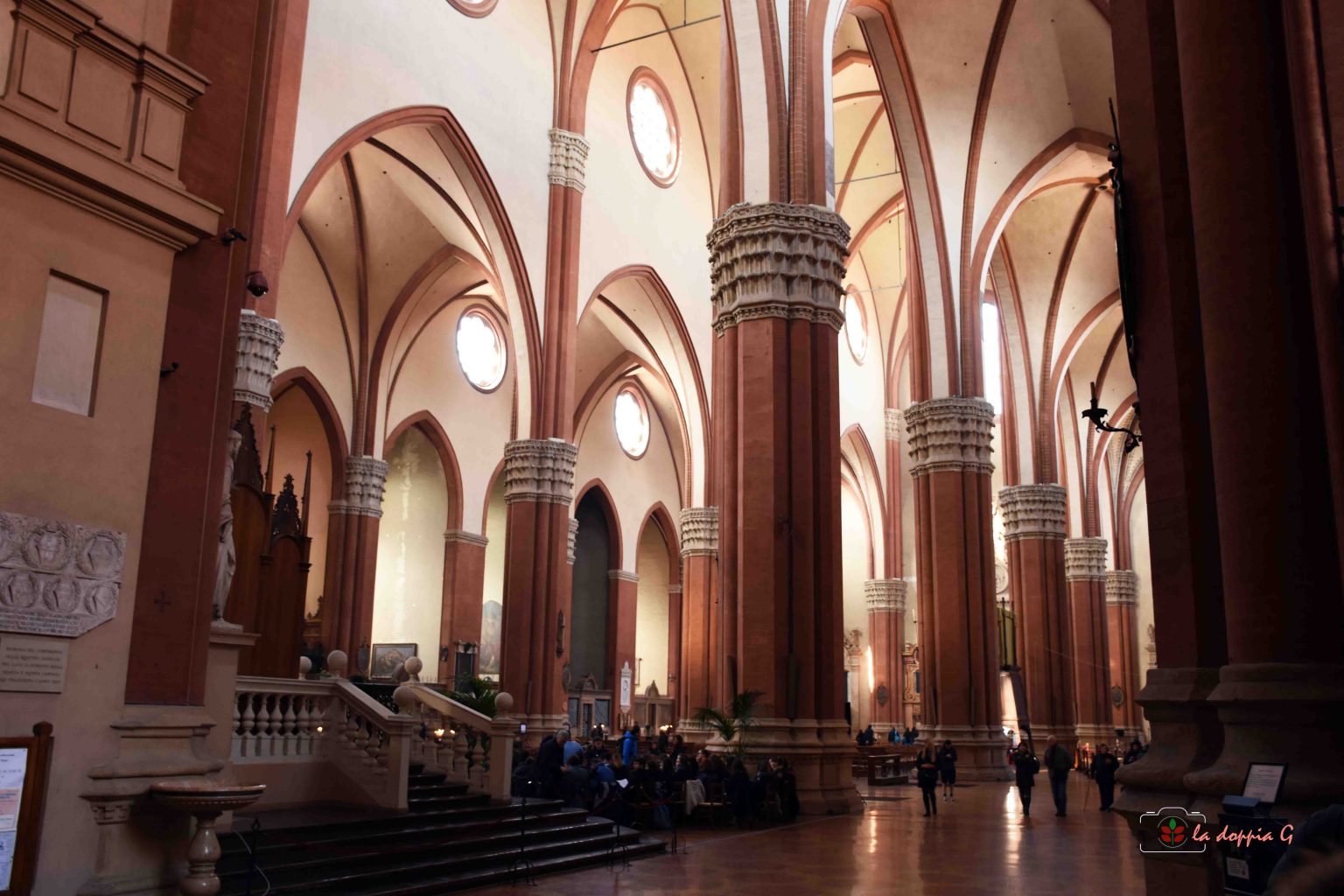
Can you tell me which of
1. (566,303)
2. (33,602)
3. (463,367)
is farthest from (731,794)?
(463,367)

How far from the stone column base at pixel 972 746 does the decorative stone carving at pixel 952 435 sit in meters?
4.75

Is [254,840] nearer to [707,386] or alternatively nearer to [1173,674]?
[1173,674]

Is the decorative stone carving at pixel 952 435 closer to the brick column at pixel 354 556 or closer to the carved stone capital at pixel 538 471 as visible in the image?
the carved stone capital at pixel 538 471

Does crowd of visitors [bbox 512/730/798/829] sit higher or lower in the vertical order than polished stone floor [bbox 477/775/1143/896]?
higher

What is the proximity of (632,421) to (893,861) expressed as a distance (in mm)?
25130

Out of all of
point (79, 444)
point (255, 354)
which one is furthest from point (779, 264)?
point (79, 444)

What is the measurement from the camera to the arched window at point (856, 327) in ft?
113

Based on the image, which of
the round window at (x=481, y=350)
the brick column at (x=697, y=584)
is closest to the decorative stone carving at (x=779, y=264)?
the brick column at (x=697, y=584)

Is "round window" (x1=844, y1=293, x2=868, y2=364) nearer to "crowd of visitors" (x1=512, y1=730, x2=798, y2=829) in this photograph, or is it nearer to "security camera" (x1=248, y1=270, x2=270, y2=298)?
"crowd of visitors" (x1=512, y1=730, x2=798, y2=829)

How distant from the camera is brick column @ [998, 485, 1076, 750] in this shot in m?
25.7

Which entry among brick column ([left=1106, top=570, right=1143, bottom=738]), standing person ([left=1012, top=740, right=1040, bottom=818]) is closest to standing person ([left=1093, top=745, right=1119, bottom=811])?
standing person ([left=1012, top=740, right=1040, bottom=818])

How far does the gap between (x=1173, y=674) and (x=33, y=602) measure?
5.36 metres

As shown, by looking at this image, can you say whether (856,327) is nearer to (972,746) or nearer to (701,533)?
(701,533)

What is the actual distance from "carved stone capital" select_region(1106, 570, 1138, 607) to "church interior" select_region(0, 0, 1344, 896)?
0.29 feet
